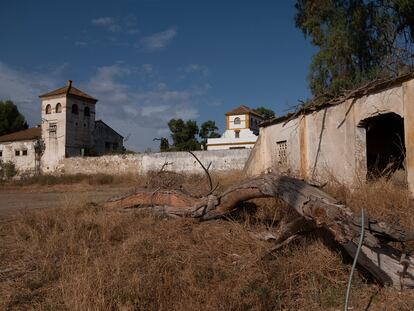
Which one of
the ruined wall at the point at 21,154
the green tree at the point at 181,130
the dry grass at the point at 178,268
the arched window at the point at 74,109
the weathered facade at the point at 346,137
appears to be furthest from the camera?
the green tree at the point at 181,130

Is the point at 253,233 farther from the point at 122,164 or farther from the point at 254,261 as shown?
the point at 122,164

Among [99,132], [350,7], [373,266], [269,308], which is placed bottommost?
[269,308]

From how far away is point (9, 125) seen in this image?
43.7m

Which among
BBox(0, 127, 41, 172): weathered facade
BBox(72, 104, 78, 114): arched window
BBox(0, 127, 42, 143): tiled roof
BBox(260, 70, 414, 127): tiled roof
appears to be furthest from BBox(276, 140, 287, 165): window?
BBox(0, 127, 42, 143): tiled roof

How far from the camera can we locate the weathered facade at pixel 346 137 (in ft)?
23.0

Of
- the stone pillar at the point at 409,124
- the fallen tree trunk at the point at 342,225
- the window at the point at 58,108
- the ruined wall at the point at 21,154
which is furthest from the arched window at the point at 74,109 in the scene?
the stone pillar at the point at 409,124

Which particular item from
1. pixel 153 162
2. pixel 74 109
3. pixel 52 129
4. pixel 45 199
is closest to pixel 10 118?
pixel 52 129

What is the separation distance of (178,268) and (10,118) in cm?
4666

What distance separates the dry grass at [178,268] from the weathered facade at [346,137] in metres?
1.62

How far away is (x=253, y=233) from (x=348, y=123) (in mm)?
4598

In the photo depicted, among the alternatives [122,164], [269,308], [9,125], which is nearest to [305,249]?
[269,308]

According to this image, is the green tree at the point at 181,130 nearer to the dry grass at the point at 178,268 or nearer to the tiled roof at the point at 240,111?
the tiled roof at the point at 240,111

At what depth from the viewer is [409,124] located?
673 centimetres

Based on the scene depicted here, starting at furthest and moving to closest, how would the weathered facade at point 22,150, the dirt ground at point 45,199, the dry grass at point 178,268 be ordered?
the weathered facade at point 22,150, the dirt ground at point 45,199, the dry grass at point 178,268
